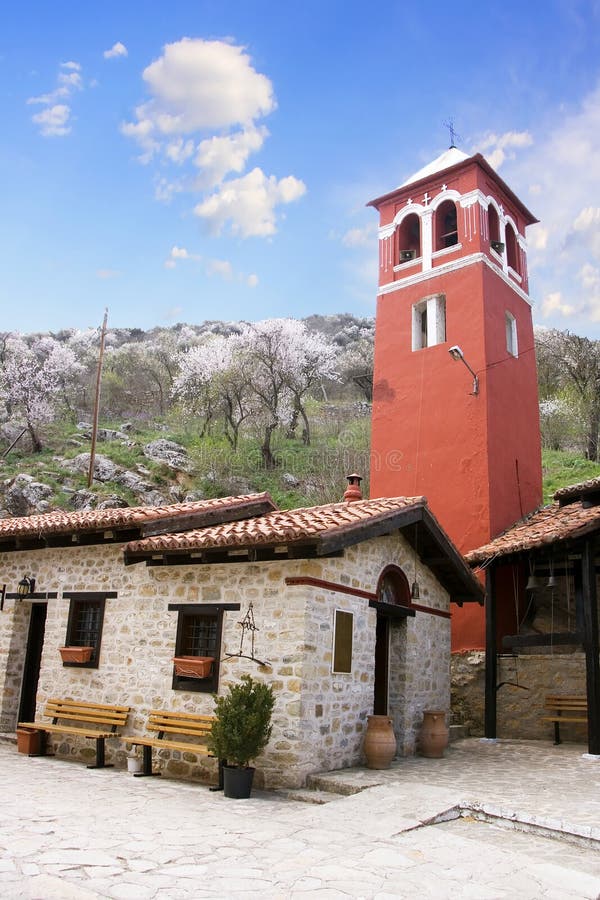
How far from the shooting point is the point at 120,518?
9281mm

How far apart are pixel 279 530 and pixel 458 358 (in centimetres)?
828

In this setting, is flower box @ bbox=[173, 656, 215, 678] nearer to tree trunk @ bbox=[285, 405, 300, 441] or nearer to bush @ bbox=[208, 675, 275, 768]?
bush @ bbox=[208, 675, 275, 768]

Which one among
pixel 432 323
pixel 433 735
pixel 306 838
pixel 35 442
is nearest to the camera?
pixel 306 838

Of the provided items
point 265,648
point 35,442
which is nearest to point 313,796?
point 265,648

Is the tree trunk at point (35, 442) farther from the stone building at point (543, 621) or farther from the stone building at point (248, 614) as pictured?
the stone building at point (543, 621)

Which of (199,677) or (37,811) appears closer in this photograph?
(37,811)

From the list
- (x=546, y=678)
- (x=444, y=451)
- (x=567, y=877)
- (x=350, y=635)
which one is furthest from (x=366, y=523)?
(x=444, y=451)

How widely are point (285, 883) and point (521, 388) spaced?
13.1m

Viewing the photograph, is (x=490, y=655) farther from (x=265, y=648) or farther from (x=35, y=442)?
(x=35, y=442)

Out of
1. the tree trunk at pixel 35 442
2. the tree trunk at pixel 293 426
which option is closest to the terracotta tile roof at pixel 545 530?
the tree trunk at pixel 293 426

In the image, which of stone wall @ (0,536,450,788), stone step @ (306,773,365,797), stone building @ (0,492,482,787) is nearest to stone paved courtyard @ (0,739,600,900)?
stone step @ (306,773,365,797)

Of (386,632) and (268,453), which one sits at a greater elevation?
(268,453)

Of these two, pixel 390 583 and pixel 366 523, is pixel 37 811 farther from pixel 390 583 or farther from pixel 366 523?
pixel 390 583

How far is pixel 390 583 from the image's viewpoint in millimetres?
10227
